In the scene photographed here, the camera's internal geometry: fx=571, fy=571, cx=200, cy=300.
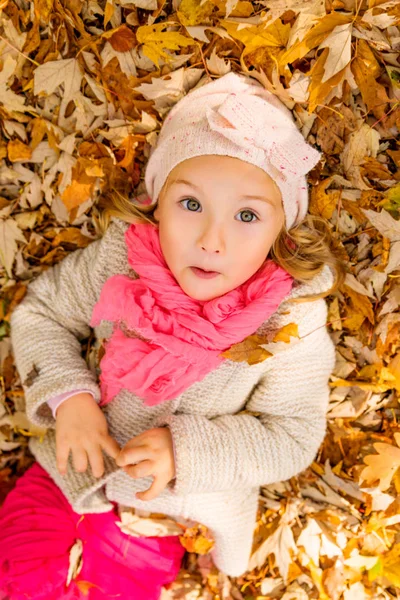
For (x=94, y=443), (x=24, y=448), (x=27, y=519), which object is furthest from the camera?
(x=24, y=448)

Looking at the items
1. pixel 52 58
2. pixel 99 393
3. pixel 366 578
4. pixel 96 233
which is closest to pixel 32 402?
pixel 99 393

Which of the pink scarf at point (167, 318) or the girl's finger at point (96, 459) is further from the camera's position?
the girl's finger at point (96, 459)

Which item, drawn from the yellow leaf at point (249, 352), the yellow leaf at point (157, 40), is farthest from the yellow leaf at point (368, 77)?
the yellow leaf at point (249, 352)

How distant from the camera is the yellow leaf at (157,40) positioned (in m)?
1.47

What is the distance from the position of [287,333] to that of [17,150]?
94cm

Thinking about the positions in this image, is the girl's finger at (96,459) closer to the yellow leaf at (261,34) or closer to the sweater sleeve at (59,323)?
the sweater sleeve at (59,323)

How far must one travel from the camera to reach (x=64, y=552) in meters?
1.65

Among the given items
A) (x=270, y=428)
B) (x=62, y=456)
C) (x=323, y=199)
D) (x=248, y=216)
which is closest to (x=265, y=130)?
(x=248, y=216)

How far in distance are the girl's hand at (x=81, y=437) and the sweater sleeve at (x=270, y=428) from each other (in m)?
0.16

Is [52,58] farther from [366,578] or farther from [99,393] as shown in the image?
[366,578]

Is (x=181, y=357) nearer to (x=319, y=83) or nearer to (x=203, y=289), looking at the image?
(x=203, y=289)

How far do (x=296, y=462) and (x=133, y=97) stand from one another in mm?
1120

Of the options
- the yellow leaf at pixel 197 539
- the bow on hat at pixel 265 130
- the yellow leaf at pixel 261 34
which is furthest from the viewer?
the yellow leaf at pixel 197 539

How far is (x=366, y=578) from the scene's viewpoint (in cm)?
172
